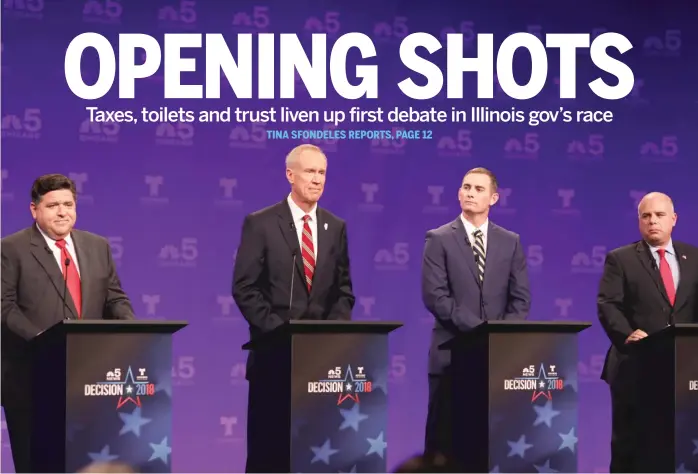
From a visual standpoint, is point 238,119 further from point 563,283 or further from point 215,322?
point 563,283

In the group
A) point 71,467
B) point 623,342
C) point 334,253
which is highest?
point 334,253

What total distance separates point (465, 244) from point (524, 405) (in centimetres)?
148

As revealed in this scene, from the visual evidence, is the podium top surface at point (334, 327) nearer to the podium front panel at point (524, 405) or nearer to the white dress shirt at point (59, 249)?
the podium front panel at point (524, 405)

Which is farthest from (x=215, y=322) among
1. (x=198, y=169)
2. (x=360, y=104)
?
(x=360, y=104)

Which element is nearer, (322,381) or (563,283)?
(322,381)

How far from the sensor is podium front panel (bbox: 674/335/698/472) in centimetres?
654

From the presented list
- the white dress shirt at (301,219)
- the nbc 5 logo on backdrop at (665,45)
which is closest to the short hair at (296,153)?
the white dress shirt at (301,219)

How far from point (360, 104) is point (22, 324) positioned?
9.66 feet

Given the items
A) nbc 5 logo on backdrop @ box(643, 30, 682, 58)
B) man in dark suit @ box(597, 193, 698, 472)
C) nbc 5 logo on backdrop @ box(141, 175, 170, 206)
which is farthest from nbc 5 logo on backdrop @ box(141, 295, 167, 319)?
nbc 5 logo on backdrop @ box(643, 30, 682, 58)

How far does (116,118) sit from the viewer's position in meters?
8.60

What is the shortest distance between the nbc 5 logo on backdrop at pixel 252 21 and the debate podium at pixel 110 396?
3.12 meters

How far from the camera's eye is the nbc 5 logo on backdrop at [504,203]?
8703mm

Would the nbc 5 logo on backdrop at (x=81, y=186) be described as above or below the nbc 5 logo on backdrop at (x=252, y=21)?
below

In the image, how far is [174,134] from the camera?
861 centimetres
